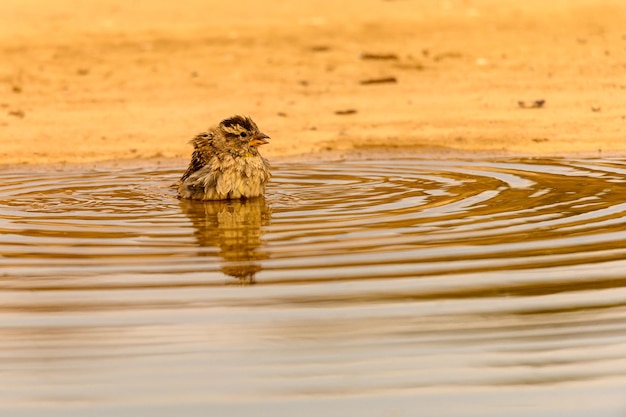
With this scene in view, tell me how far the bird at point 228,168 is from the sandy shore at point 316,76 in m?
2.94

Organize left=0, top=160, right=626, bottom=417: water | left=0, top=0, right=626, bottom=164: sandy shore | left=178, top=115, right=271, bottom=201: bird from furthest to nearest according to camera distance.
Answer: left=0, top=0, right=626, bottom=164: sandy shore, left=178, top=115, right=271, bottom=201: bird, left=0, top=160, right=626, bottom=417: water

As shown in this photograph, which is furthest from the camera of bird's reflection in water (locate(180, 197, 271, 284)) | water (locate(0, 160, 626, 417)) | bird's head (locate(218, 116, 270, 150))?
bird's head (locate(218, 116, 270, 150))

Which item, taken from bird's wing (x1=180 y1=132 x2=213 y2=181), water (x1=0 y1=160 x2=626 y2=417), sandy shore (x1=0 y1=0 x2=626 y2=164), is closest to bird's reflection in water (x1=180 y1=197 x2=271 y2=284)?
water (x1=0 y1=160 x2=626 y2=417)

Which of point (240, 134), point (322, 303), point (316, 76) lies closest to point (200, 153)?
point (240, 134)

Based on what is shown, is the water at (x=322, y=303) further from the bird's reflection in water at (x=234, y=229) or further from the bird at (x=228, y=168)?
the bird at (x=228, y=168)

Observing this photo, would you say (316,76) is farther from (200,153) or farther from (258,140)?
(200,153)

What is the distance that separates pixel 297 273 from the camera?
7527 millimetres

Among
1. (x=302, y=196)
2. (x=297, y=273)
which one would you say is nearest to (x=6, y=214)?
(x=302, y=196)

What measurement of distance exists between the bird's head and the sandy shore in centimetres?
283

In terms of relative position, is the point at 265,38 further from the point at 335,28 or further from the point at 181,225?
the point at 181,225

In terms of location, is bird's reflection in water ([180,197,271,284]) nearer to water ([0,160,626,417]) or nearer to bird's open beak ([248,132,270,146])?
water ([0,160,626,417])

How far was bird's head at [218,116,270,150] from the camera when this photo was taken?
1116cm

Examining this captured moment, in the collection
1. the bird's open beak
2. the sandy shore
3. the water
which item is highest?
the sandy shore

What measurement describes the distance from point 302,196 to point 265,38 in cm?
1111
